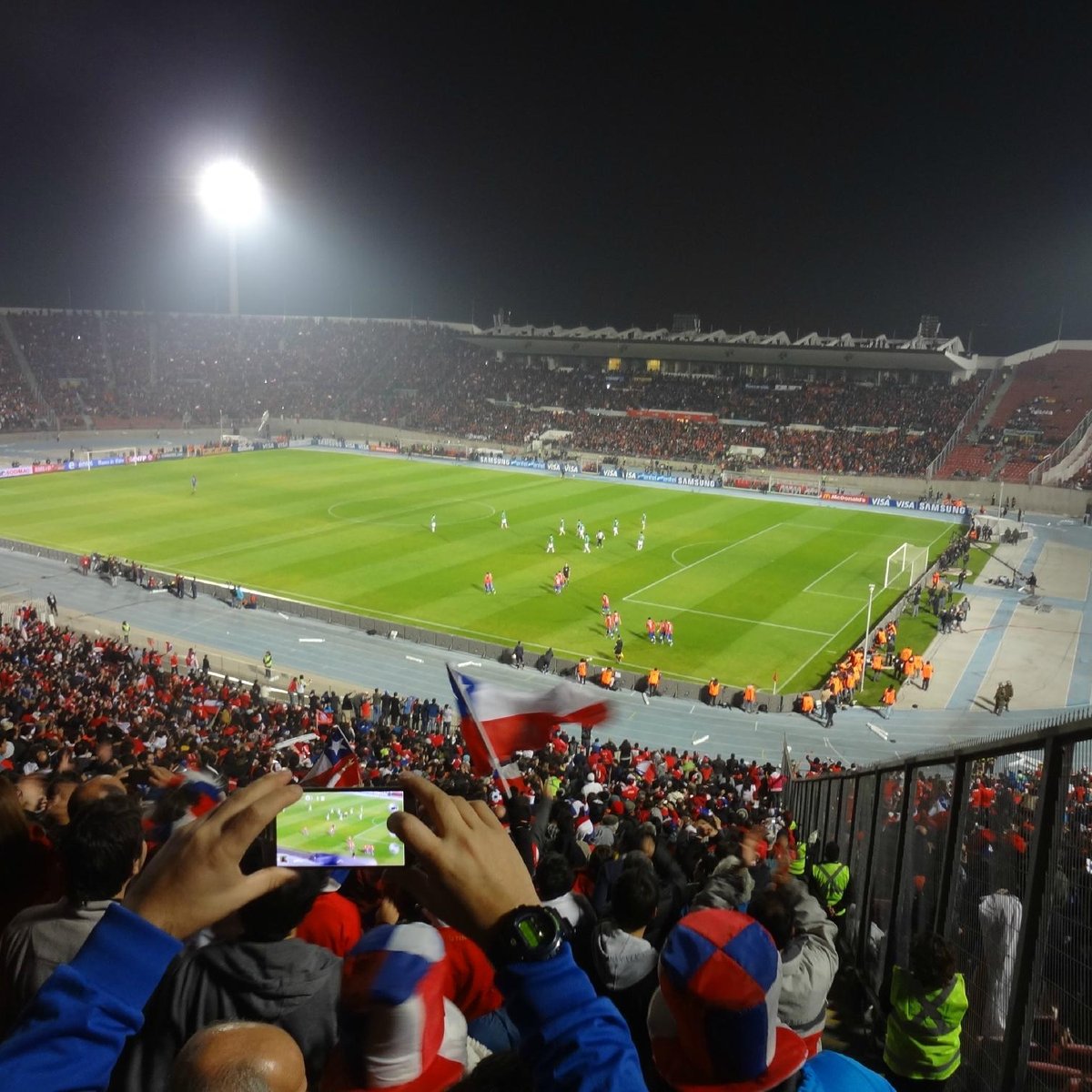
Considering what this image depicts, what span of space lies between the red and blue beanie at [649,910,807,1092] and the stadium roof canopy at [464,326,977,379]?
90499 millimetres

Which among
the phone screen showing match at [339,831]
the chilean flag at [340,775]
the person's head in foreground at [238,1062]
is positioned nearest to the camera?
the person's head in foreground at [238,1062]

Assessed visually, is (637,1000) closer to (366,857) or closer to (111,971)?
(366,857)

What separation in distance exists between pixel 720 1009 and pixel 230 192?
108m

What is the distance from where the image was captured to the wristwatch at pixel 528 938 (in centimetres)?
196

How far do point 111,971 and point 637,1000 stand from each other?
2118 mm

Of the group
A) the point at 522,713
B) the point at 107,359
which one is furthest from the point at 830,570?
the point at 107,359

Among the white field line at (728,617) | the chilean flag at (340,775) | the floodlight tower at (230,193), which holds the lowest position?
the white field line at (728,617)

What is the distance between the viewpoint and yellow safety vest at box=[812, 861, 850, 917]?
25.1 ft

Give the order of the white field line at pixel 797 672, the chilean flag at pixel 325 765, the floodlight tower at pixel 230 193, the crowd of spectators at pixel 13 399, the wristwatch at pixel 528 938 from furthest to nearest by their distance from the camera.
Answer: the floodlight tower at pixel 230 193 → the crowd of spectators at pixel 13 399 → the white field line at pixel 797 672 → the chilean flag at pixel 325 765 → the wristwatch at pixel 528 938

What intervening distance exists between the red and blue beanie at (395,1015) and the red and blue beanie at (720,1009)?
57 centimetres

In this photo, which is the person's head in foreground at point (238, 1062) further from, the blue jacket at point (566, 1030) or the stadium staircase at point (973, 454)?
the stadium staircase at point (973, 454)

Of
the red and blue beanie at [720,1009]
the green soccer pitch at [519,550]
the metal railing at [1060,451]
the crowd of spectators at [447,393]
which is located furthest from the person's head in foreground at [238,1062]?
the crowd of spectators at [447,393]

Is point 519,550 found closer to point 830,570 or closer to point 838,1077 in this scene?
point 830,570

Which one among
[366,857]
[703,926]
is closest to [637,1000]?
[366,857]
